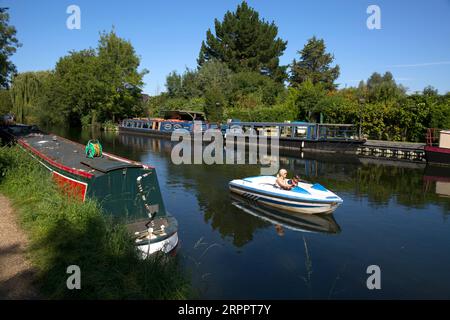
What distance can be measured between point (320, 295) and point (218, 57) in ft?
201

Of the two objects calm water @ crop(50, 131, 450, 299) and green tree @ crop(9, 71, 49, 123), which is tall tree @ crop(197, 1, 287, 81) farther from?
calm water @ crop(50, 131, 450, 299)

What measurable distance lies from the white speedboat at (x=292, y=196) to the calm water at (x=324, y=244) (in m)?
0.55

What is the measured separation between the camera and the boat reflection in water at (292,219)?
490 inches

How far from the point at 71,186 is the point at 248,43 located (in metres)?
55.9

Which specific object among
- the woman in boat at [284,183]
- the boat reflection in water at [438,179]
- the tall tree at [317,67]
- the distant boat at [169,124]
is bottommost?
the boat reflection in water at [438,179]

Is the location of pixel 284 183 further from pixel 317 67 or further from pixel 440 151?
pixel 317 67

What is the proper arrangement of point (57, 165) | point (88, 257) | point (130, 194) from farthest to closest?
point (57, 165) < point (130, 194) < point (88, 257)

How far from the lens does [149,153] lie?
31109 mm

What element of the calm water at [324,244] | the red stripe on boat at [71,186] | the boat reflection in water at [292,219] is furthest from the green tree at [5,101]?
the boat reflection in water at [292,219]

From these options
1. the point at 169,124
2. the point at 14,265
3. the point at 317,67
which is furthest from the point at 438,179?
the point at 317,67

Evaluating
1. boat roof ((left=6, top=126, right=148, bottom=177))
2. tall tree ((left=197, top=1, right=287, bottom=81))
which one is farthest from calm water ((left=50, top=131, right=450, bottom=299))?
tall tree ((left=197, top=1, right=287, bottom=81))

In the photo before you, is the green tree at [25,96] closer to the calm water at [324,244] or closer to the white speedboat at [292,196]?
the calm water at [324,244]

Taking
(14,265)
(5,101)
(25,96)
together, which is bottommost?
(14,265)

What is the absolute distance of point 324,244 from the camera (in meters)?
11.0
